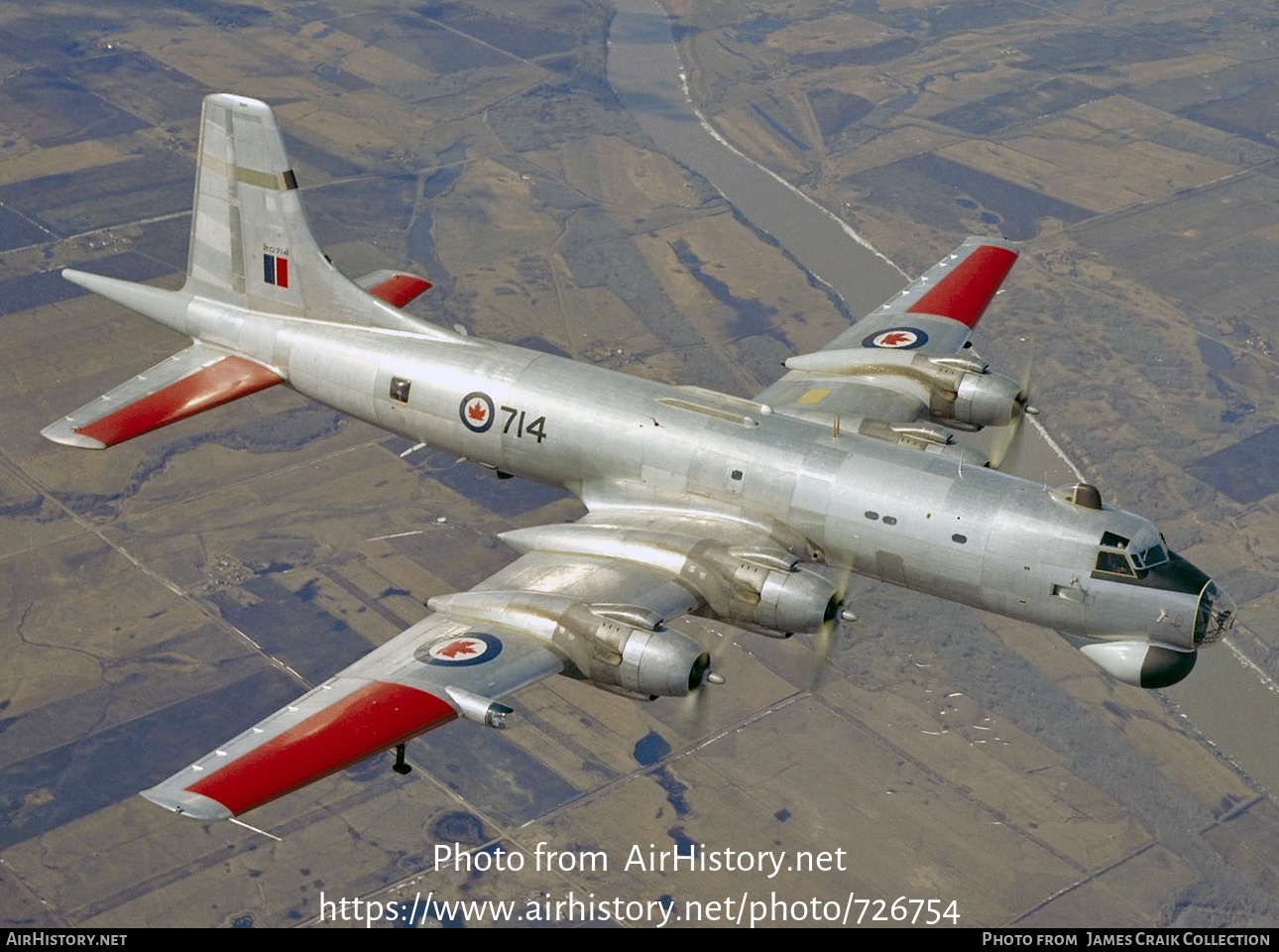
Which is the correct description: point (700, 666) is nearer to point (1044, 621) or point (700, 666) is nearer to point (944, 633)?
point (1044, 621)

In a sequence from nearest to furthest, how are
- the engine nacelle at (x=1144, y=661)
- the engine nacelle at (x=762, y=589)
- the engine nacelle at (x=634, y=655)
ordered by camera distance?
the engine nacelle at (x=634, y=655)
the engine nacelle at (x=762, y=589)
the engine nacelle at (x=1144, y=661)

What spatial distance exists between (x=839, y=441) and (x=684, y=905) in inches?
1927

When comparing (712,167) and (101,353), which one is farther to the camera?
(712,167)

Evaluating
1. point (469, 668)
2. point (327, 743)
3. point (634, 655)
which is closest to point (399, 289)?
point (469, 668)

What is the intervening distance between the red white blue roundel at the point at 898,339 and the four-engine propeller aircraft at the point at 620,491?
0.12 meters

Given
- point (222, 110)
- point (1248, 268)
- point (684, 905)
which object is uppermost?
point (222, 110)

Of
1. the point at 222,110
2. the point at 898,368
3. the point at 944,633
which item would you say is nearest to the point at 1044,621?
the point at 898,368

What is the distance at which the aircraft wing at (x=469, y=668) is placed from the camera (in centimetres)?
4097

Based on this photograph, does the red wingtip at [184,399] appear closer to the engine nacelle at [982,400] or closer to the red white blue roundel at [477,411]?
the red white blue roundel at [477,411]

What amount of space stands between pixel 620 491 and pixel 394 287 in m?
13.7

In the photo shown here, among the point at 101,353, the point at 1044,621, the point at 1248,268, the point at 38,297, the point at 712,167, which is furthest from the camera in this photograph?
the point at 712,167

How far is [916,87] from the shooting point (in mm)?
187875

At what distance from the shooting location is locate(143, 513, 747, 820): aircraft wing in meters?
41.0

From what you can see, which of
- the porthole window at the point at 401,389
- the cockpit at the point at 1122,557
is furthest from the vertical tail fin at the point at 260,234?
the cockpit at the point at 1122,557
